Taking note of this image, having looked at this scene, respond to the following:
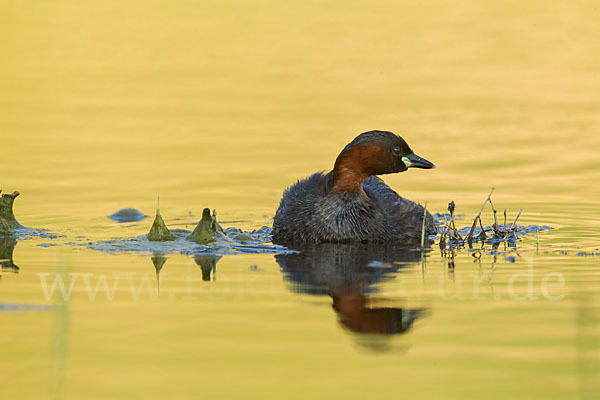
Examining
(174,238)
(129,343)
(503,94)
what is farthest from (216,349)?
(503,94)

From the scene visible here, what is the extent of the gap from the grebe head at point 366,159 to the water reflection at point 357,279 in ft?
3.17

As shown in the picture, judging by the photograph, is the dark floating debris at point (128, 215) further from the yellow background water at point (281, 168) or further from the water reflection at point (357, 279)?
the water reflection at point (357, 279)

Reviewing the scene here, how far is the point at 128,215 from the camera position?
45.2 ft

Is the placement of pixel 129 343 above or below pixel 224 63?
below

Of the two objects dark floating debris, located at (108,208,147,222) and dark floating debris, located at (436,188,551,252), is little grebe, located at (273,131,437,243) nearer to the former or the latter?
dark floating debris, located at (436,188,551,252)

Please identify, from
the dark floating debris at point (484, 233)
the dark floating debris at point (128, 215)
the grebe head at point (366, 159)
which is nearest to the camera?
the dark floating debris at point (484, 233)

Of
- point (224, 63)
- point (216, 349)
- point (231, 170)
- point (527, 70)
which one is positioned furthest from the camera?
point (224, 63)

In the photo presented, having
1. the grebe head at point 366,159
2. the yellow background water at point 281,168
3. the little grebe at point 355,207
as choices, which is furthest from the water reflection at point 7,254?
the grebe head at point 366,159

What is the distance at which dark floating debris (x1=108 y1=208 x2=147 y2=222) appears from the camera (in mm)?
13617

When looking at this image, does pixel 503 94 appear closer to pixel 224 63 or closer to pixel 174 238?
pixel 224 63

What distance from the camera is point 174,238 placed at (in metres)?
11.7

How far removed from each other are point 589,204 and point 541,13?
1886 cm

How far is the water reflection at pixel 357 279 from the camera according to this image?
7656 millimetres

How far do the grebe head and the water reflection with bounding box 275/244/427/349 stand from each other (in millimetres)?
966
